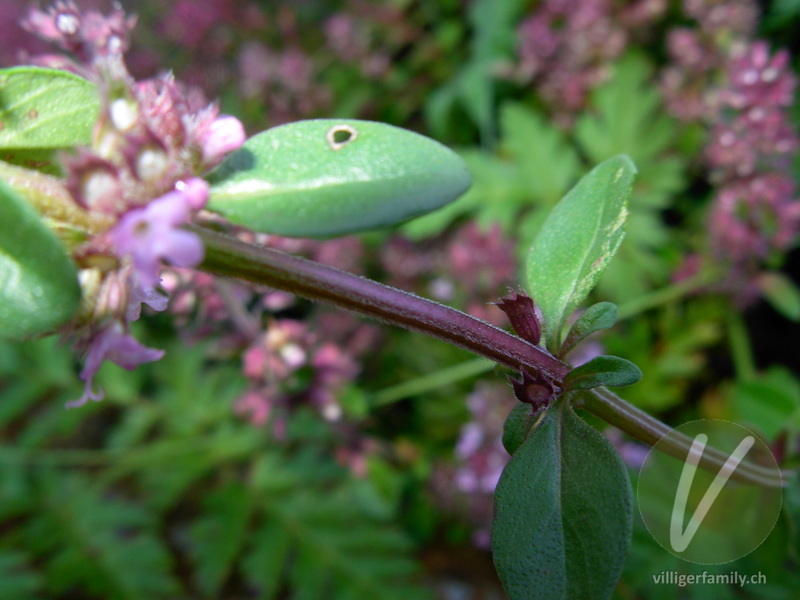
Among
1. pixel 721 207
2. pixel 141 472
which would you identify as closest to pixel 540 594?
pixel 721 207

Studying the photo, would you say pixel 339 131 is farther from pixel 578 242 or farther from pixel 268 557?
pixel 268 557

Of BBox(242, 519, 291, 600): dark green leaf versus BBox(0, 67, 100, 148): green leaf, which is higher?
BBox(0, 67, 100, 148): green leaf

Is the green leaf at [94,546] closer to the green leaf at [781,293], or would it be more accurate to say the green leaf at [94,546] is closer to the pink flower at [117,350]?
the pink flower at [117,350]

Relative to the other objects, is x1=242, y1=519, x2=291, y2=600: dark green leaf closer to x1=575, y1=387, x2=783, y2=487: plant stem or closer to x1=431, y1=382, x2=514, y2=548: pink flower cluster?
x1=431, y1=382, x2=514, y2=548: pink flower cluster

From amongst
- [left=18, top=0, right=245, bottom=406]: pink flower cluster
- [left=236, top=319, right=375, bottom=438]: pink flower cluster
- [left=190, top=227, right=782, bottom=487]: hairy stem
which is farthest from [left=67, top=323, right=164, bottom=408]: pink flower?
[left=236, top=319, right=375, bottom=438]: pink flower cluster

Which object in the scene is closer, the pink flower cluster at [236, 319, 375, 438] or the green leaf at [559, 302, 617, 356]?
the green leaf at [559, 302, 617, 356]
